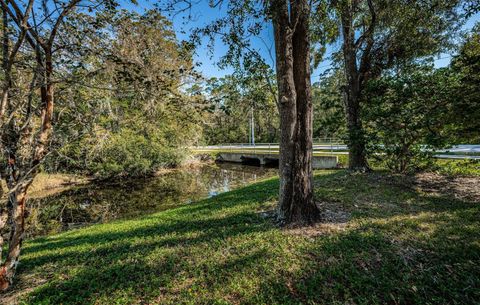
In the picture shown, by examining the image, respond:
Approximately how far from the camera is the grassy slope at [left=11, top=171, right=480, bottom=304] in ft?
7.95

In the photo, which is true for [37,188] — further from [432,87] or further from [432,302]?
[432,87]

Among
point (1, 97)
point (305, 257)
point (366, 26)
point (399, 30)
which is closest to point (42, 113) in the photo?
point (1, 97)

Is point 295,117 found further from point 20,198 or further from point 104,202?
point 104,202

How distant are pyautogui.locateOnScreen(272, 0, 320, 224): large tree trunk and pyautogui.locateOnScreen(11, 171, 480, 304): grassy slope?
0.53m

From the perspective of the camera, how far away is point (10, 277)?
2961 mm

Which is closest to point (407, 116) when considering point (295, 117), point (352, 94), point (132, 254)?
point (352, 94)

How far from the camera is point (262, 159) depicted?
2191cm

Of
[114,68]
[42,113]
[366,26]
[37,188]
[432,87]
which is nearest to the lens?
[42,113]

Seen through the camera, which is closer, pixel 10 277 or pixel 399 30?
pixel 10 277

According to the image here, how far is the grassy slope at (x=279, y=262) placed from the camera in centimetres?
242

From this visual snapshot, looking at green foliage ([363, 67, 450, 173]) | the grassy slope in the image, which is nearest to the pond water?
the grassy slope

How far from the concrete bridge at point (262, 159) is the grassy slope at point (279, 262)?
895 cm

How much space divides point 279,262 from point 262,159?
1905 centimetres

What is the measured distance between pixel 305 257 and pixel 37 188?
16740 mm
